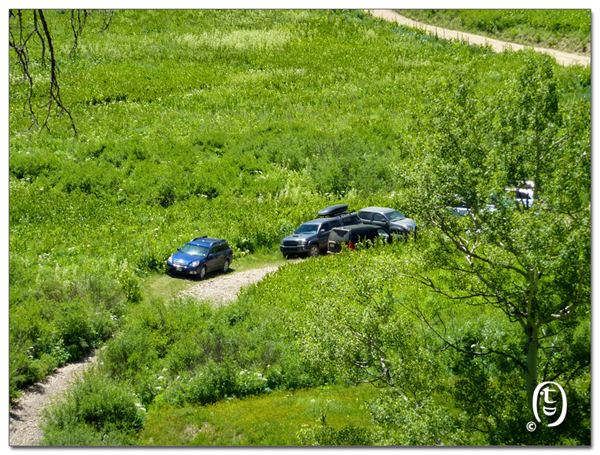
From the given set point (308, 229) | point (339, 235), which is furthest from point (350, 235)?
point (308, 229)

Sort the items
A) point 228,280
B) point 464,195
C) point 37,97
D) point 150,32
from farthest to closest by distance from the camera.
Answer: point 37,97 → point 150,32 → point 228,280 → point 464,195

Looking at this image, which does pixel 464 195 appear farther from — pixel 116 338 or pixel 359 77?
pixel 359 77

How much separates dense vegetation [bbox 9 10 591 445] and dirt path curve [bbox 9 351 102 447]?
1.31ft

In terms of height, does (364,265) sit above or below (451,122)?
below

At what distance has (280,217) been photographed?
26.3 meters

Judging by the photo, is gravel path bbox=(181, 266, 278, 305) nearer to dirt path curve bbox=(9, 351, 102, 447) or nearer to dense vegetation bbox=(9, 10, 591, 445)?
dense vegetation bbox=(9, 10, 591, 445)

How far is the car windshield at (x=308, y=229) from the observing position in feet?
78.4

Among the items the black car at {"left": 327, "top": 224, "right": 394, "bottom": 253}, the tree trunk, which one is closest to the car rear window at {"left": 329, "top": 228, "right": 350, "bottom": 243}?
the black car at {"left": 327, "top": 224, "right": 394, "bottom": 253}

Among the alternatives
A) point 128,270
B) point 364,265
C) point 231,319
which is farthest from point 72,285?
point 364,265

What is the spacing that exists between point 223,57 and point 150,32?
5.03 m

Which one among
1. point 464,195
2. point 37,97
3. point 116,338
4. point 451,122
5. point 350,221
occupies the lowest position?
point 116,338

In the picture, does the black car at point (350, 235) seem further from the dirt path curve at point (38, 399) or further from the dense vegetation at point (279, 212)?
the dirt path curve at point (38, 399)

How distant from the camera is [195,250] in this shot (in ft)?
71.4

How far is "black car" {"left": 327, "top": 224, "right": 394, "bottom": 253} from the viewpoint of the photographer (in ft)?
73.0
